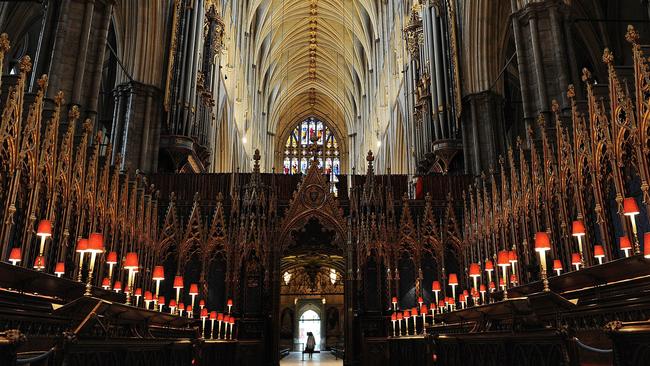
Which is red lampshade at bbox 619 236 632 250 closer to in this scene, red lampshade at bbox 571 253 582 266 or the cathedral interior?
the cathedral interior

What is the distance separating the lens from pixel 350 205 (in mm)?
14953

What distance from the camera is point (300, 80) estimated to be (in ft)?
159

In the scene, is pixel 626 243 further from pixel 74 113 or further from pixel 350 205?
pixel 74 113

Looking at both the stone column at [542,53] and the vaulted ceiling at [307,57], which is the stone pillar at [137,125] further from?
the stone column at [542,53]

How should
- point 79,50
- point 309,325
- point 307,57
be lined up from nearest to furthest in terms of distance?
point 79,50
point 309,325
point 307,57

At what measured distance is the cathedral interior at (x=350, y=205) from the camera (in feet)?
17.7

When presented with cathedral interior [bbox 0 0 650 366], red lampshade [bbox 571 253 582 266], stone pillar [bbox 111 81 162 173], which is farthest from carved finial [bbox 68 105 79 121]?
red lampshade [bbox 571 253 582 266]

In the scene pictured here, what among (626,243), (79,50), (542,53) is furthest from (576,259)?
(79,50)

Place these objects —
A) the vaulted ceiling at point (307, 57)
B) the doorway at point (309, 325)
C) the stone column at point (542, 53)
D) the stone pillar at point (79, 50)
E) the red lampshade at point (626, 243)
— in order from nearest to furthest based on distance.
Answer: the red lampshade at point (626, 243), the stone pillar at point (79, 50), the stone column at point (542, 53), the vaulted ceiling at point (307, 57), the doorway at point (309, 325)

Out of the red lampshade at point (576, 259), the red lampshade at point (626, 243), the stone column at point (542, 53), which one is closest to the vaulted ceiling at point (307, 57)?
the stone column at point (542, 53)

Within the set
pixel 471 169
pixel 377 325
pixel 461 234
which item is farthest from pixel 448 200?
pixel 377 325

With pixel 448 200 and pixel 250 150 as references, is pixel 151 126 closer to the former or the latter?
pixel 448 200

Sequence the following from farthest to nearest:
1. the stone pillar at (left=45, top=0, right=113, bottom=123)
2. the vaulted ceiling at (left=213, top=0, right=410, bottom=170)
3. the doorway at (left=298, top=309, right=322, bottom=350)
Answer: the doorway at (left=298, top=309, right=322, bottom=350), the vaulted ceiling at (left=213, top=0, right=410, bottom=170), the stone pillar at (left=45, top=0, right=113, bottom=123)

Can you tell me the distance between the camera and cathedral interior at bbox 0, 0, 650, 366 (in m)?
5.39
